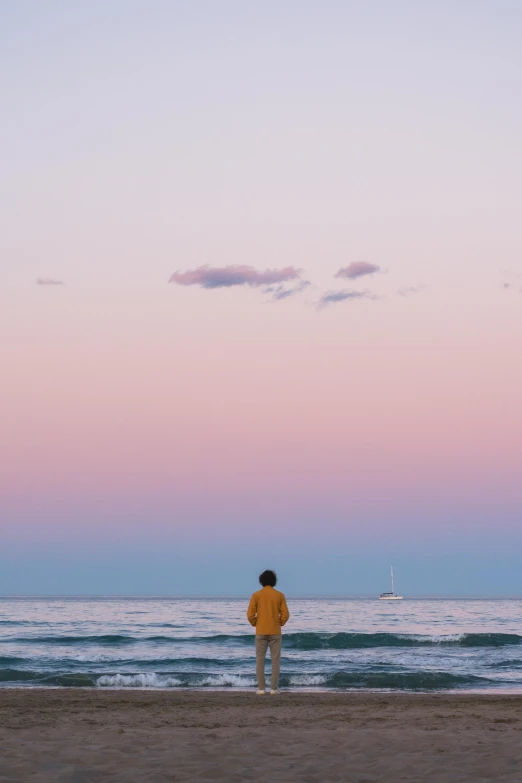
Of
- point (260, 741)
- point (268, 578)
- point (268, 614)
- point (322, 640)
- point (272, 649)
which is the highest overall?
point (268, 578)

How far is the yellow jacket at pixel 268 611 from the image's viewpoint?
12.1 metres

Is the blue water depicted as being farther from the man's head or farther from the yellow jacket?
the man's head

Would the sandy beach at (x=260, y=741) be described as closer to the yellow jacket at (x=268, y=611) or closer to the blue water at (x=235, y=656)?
the yellow jacket at (x=268, y=611)

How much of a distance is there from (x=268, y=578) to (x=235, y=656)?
1055 centimetres

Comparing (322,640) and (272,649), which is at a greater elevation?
(272,649)

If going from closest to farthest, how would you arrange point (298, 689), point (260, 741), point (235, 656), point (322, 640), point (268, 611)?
point (260, 741)
point (268, 611)
point (298, 689)
point (235, 656)
point (322, 640)

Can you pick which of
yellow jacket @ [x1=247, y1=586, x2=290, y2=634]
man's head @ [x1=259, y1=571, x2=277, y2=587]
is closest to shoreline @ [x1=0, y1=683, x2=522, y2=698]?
yellow jacket @ [x1=247, y1=586, x2=290, y2=634]

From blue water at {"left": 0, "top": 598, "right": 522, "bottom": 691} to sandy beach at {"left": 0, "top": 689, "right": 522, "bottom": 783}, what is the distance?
4.59 m

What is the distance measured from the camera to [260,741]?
7371 mm

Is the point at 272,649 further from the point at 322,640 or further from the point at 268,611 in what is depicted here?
the point at 322,640

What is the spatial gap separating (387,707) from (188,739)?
14.2 ft

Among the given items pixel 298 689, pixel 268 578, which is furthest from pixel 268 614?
pixel 298 689

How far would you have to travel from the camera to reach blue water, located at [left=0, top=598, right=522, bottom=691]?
16.1m

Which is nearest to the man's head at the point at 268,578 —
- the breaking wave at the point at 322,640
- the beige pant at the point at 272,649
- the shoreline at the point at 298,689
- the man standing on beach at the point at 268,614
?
the man standing on beach at the point at 268,614
